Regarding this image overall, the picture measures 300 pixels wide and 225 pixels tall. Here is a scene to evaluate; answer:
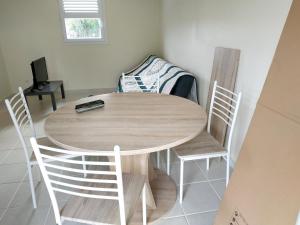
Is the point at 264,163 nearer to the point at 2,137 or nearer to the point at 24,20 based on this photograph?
the point at 2,137

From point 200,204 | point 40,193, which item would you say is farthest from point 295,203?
point 40,193

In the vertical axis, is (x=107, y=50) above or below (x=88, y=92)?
above

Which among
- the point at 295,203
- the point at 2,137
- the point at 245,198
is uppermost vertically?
the point at 295,203

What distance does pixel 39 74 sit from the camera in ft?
12.7

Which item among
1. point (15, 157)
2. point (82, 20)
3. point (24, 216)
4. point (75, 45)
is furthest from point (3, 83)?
point (24, 216)

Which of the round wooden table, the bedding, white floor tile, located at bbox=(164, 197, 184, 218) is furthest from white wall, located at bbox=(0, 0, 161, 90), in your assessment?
white floor tile, located at bbox=(164, 197, 184, 218)

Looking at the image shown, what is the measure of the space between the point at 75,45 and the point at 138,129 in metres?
3.75

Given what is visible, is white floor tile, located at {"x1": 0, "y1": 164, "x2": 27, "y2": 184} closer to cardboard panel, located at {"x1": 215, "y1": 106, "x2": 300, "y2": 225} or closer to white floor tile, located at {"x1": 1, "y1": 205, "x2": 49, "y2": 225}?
white floor tile, located at {"x1": 1, "y1": 205, "x2": 49, "y2": 225}

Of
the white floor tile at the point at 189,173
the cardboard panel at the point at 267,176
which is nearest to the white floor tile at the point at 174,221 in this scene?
the cardboard panel at the point at 267,176

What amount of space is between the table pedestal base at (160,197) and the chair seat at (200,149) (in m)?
0.41

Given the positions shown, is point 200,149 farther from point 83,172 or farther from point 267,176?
point 83,172

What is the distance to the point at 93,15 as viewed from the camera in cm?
447

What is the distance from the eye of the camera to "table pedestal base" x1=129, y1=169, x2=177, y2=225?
1.69m

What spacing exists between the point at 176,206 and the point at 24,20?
4.37 metres
